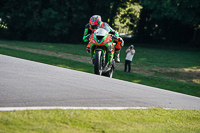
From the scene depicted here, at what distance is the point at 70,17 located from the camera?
34.3 meters

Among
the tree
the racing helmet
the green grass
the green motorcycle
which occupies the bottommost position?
the green grass

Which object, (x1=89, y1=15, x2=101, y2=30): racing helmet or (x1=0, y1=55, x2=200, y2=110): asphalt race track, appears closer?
(x1=0, y1=55, x2=200, y2=110): asphalt race track

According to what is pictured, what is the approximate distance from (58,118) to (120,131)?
78cm

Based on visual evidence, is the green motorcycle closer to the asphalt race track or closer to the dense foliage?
the asphalt race track

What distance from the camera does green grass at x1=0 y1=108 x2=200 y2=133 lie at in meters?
2.94

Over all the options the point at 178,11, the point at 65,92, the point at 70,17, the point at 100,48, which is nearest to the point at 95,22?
the point at 100,48

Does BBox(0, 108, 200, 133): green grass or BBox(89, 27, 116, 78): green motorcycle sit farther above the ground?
BBox(89, 27, 116, 78): green motorcycle

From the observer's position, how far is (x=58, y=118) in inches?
129

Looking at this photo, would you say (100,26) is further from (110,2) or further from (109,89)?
(110,2)

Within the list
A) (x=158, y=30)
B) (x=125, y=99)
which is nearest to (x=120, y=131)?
(x=125, y=99)

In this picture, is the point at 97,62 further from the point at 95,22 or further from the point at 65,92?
the point at 65,92

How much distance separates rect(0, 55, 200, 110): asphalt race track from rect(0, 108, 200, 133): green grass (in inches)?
17.9

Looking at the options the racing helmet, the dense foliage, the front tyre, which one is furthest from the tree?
the front tyre

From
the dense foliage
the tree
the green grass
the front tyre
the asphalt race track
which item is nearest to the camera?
the green grass
